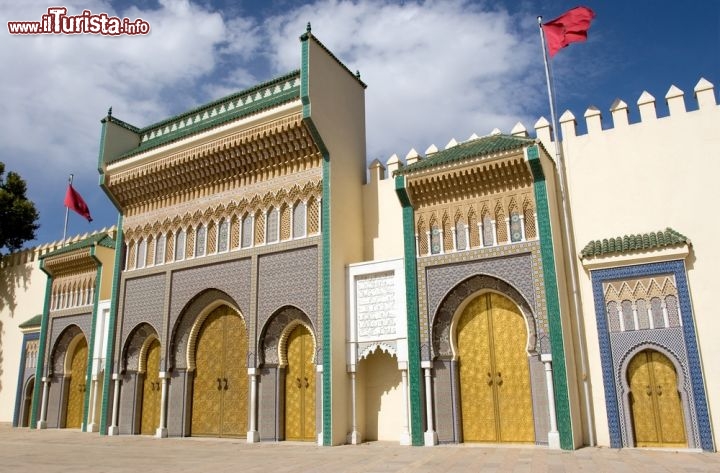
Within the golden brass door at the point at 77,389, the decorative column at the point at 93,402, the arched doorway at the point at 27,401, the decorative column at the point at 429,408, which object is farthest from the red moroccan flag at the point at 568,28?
the arched doorway at the point at 27,401

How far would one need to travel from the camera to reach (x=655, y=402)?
9383 mm

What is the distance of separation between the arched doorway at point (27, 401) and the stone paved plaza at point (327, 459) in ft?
20.8

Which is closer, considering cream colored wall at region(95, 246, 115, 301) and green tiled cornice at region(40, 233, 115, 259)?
cream colored wall at region(95, 246, 115, 301)

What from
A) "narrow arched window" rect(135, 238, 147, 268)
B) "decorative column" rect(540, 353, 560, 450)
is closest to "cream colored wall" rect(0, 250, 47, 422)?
"narrow arched window" rect(135, 238, 147, 268)

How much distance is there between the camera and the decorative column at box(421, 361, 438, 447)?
33.8 feet

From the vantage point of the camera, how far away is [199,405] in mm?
13078

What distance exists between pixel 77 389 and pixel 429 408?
1088 centimetres

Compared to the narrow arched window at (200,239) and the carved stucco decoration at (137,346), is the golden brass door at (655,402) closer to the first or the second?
the narrow arched window at (200,239)

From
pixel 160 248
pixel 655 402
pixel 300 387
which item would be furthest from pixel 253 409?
pixel 655 402

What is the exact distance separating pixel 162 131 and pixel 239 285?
5467 millimetres

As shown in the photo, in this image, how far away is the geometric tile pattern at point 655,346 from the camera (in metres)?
8.98

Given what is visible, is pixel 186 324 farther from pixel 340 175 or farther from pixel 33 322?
pixel 33 322

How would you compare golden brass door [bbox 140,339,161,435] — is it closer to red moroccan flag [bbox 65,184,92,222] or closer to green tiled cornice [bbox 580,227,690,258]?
red moroccan flag [bbox 65,184,92,222]

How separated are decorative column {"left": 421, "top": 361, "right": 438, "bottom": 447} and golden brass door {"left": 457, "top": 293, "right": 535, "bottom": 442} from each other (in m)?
0.56
